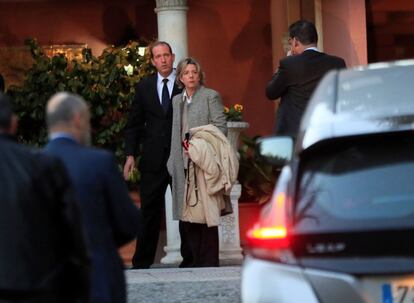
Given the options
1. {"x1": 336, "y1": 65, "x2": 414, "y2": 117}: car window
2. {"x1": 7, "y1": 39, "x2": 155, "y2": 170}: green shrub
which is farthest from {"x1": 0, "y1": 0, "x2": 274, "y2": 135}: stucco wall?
{"x1": 336, "y1": 65, "x2": 414, "y2": 117}: car window

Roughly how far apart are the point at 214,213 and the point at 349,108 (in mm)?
4678

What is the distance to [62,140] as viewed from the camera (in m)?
5.38

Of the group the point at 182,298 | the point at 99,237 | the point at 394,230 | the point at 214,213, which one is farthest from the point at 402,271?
the point at 214,213

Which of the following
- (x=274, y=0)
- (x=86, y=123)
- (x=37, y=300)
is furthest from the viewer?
(x=274, y=0)

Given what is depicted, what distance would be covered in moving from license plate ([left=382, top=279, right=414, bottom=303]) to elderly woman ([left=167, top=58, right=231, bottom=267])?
16.9ft

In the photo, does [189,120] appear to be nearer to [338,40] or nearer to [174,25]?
[174,25]

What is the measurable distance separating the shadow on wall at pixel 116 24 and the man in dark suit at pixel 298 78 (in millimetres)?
7015

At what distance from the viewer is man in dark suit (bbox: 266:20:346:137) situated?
9156 millimetres

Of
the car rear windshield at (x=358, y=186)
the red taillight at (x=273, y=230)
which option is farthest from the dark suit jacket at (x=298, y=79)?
the car rear windshield at (x=358, y=186)

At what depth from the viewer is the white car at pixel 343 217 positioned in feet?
15.8

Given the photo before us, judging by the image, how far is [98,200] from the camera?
17.9ft

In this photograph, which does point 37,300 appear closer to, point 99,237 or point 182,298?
point 99,237

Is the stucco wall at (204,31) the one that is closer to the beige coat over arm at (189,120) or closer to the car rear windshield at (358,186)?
the beige coat over arm at (189,120)

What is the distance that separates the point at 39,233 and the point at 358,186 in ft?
4.35
